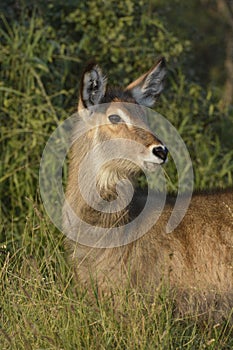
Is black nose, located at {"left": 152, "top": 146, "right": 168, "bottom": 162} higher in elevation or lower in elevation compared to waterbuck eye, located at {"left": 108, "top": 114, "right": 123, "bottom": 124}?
lower

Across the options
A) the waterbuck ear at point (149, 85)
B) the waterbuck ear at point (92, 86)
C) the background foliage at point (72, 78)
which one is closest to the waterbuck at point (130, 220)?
the waterbuck ear at point (92, 86)

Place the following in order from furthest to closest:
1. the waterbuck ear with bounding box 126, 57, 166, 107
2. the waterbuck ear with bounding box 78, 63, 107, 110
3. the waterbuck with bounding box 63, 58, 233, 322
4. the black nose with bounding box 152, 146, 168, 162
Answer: the waterbuck ear with bounding box 126, 57, 166, 107
the waterbuck ear with bounding box 78, 63, 107, 110
the waterbuck with bounding box 63, 58, 233, 322
the black nose with bounding box 152, 146, 168, 162

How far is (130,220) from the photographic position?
550cm

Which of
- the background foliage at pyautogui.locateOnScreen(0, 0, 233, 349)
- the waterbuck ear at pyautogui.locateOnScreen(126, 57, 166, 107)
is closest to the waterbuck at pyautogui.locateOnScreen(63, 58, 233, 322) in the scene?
the waterbuck ear at pyautogui.locateOnScreen(126, 57, 166, 107)

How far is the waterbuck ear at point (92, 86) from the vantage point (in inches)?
213

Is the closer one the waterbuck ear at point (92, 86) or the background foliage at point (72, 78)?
the waterbuck ear at point (92, 86)

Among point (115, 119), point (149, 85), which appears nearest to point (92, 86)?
point (115, 119)

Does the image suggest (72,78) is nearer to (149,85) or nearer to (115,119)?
(149,85)

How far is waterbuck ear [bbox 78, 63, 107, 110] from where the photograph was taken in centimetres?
542

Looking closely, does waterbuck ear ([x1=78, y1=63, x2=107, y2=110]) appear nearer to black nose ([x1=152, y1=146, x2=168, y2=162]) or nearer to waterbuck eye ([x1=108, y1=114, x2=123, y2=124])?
waterbuck eye ([x1=108, y1=114, x2=123, y2=124])

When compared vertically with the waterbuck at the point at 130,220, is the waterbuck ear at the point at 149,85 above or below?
above

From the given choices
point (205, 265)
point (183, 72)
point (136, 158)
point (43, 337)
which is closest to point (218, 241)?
point (205, 265)

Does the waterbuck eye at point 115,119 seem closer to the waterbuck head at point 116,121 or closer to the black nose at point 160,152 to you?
the waterbuck head at point 116,121

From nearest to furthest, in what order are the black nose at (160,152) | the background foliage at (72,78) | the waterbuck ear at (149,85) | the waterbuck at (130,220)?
the black nose at (160,152) → the waterbuck at (130,220) → the waterbuck ear at (149,85) → the background foliage at (72,78)
